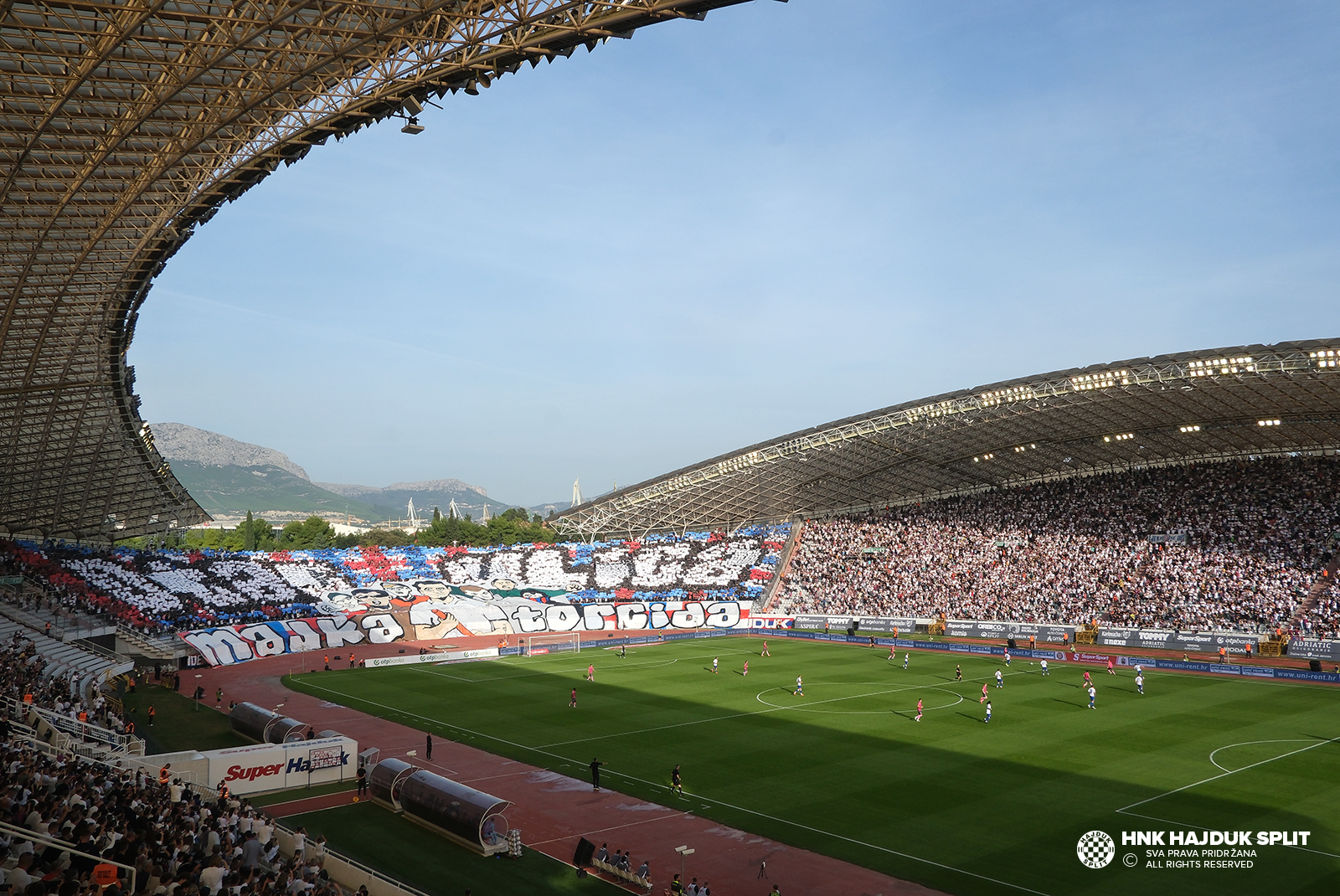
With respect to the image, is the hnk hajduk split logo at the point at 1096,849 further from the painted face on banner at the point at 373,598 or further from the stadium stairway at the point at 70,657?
the painted face on banner at the point at 373,598

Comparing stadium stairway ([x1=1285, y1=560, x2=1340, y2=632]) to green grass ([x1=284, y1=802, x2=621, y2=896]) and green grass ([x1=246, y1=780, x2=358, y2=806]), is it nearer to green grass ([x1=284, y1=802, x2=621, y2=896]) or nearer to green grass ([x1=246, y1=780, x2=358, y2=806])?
green grass ([x1=284, y1=802, x2=621, y2=896])

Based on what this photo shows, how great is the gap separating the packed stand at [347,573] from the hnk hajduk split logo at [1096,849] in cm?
5396

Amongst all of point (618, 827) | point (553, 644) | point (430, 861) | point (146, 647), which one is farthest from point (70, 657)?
point (618, 827)

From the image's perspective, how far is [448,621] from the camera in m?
72.8

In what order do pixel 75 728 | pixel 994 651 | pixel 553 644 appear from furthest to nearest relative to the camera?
1. pixel 553 644
2. pixel 994 651
3. pixel 75 728

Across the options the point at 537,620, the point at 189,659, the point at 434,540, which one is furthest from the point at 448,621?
the point at 434,540

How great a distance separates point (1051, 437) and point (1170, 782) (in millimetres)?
47872

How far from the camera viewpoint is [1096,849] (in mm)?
23609

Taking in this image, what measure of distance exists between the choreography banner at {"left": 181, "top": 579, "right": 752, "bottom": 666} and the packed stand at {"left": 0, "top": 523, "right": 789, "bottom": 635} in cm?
244

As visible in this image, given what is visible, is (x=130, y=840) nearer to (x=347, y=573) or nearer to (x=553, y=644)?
(x=553, y=644)

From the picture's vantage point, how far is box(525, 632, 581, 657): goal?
66.4 meters

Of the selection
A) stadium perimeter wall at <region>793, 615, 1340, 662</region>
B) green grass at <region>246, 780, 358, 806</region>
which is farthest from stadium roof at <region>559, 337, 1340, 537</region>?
green grass at <region>246, 780, 358, 806</region>

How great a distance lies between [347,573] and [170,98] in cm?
6001

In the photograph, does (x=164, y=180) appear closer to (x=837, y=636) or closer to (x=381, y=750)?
(x=381, y=750)
